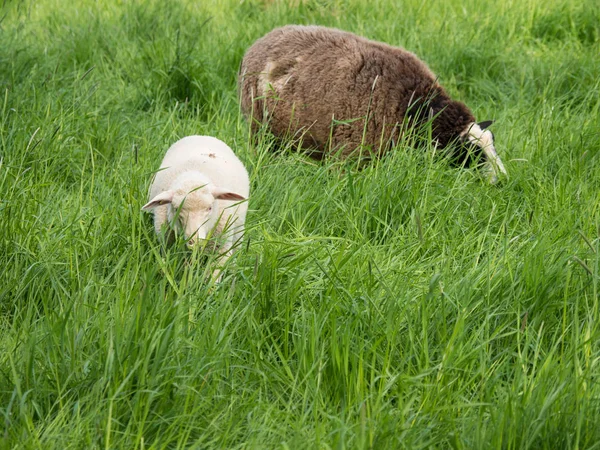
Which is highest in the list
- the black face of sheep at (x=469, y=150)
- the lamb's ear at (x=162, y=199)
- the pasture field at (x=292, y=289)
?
the lamb's ear at (x=162, y=199)

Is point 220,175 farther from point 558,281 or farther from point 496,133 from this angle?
point 496,133

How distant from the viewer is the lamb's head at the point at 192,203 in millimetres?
3373

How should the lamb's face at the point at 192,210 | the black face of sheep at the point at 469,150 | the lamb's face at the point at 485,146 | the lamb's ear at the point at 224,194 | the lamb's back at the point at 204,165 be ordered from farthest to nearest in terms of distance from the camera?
the black face of sheep at the point at 469,150 < the lamb's face at the point at 485,146 < the lamb's back at the point at 204,165 < the lamb's ear at the point at 224,194 < the lamb's face at the point at 192,210

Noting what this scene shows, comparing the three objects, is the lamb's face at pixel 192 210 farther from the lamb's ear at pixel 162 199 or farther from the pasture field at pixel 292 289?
the pasture field at pixel 292 289

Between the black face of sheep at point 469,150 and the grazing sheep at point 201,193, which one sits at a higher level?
the grazing sheep at point 201,193

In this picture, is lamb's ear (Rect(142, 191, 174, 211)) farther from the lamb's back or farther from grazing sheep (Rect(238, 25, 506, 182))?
grazing sheep (Rect(238, 25, 506, 182))

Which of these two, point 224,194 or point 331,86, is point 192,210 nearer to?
point 224,194

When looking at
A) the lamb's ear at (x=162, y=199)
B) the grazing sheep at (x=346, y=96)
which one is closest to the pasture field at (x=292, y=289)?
the lamb's ear at (x=162, y=199)

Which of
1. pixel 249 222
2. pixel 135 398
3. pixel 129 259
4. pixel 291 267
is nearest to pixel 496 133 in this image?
pixel 249 222

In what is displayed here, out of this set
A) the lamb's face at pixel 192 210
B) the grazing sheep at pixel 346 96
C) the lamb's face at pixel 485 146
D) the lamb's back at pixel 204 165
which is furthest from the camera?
the grazing sheep at pixel 346 96

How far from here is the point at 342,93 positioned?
16.2 ft

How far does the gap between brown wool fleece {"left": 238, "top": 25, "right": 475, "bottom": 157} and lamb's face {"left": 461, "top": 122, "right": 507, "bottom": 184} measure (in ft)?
0.44

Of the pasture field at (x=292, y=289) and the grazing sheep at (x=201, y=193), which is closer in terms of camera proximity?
the pasture field at (x=292, y=289)

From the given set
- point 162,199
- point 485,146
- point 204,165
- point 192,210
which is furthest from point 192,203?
point 485,146
